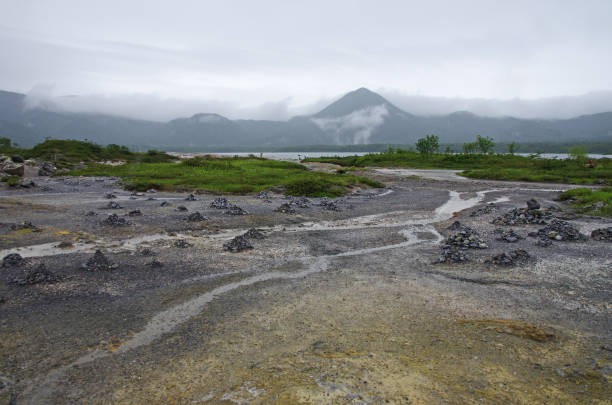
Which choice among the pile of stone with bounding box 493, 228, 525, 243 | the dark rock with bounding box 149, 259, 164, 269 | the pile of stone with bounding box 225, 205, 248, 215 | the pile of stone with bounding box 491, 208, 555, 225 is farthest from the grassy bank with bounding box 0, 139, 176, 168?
the pile of stone with bounding box 493, 228, 525, 243

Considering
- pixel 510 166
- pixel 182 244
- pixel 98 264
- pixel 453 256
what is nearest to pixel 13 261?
pixel 98 264

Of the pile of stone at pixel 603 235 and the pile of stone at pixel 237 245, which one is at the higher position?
the pile of stone at pixel 603 235

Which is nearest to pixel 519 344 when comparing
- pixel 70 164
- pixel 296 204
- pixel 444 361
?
pixel 444 361

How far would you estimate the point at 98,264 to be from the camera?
14758 mm

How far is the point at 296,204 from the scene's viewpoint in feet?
107

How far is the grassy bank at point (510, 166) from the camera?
214 feet

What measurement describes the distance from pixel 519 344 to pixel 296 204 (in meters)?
24.6

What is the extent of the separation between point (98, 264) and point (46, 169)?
59526 millimetres

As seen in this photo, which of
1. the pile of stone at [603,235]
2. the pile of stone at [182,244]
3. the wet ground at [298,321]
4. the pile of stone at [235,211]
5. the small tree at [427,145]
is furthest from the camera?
the small tree at [427,145]

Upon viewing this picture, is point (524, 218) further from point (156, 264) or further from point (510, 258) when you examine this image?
point (156, 264)

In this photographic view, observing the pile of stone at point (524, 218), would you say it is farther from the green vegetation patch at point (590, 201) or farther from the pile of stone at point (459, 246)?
the pile of stone at point (459, 246)

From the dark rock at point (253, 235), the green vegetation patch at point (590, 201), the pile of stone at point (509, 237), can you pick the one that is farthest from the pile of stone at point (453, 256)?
the green vegetation patch at point (590, 201)

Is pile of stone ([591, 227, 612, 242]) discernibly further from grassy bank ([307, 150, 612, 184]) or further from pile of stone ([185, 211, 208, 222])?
grassy bank ([307, 150, 612, 184])

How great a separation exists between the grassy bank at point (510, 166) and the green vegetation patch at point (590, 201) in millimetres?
26876
